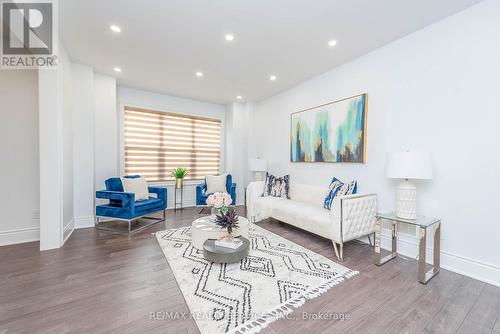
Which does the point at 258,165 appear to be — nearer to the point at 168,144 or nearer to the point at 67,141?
the point at 168,144

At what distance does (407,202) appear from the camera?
2424mm

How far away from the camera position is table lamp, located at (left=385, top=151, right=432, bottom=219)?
→ 2.30 meters

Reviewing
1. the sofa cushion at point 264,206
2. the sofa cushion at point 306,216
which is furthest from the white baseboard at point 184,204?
the sofa cushion at point 306,216

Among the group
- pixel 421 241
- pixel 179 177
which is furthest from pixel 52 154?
pixel 421 241

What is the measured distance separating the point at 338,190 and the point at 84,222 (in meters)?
4.55

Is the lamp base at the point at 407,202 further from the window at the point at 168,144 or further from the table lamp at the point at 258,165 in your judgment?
the window at the point at 168,144

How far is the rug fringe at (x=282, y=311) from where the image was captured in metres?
1.49

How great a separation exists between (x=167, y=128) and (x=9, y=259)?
141 inches

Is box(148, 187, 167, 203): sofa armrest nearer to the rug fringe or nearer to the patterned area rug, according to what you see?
the patterned area rug

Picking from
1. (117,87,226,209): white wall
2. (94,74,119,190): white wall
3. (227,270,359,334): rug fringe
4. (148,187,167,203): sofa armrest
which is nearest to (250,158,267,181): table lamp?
(117,87,226,209): white wall

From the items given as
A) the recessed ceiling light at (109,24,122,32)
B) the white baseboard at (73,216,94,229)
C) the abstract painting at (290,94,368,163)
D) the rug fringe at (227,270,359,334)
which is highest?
the recessed ceiling light at (109,24,122,32)

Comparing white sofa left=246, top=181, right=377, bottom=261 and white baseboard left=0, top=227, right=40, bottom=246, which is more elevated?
white sofa left=246, top=181, right=377, bottom=261

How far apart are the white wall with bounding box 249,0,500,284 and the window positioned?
→ 3935 mm
